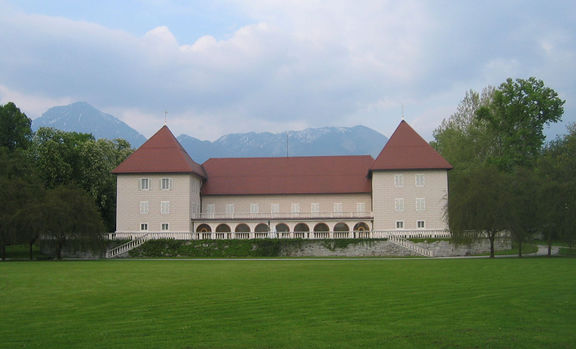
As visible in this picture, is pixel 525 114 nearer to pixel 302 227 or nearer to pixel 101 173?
pixel 302 227

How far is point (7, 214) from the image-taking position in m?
35.9

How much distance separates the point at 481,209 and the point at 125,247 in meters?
26.3

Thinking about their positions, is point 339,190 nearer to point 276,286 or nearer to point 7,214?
point 7,214

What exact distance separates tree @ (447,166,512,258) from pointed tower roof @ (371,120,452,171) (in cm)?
1122

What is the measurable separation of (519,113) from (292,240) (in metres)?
21.9

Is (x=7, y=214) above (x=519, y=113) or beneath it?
beneath

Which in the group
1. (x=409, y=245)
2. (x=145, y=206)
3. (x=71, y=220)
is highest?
(x=145, y=206)

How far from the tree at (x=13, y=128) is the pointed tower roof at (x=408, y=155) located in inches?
1298

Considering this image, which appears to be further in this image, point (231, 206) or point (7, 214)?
point (231, 206)

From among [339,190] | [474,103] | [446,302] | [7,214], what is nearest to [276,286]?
[446,302]

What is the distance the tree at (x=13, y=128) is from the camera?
173 ft

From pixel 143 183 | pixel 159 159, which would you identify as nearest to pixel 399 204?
pixel 159 159

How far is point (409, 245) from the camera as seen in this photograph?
138 ft

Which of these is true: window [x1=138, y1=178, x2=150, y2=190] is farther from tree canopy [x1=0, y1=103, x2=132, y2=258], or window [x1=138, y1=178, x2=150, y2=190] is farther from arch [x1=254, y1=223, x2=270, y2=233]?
arch [x1=254, y1=223, x2=270, y2=233]
